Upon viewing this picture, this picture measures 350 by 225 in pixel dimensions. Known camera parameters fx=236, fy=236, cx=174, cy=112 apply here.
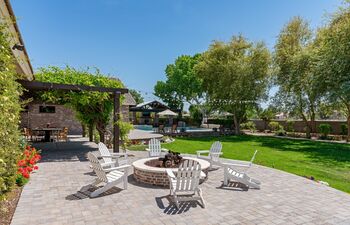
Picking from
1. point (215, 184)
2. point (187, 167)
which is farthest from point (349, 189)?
point (187, 167)

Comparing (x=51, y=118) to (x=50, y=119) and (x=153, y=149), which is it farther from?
(x=153, y=149)

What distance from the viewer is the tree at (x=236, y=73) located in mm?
22078

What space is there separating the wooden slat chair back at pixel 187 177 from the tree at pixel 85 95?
6.93 meters

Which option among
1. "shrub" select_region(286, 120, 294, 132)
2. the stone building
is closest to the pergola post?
the stone building

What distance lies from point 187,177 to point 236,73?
1870 centimetres

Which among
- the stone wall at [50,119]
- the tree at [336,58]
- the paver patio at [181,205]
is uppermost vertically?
the tree at [336,58]

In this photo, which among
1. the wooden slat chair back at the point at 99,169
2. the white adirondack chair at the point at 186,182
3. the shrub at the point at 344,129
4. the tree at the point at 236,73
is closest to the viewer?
the white adirondack chair at the point at 186,182

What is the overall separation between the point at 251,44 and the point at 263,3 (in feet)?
34.7

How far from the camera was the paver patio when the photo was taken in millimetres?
4129

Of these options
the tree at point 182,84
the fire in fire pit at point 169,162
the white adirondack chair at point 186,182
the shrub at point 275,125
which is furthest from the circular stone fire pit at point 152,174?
the tree at point 182,84

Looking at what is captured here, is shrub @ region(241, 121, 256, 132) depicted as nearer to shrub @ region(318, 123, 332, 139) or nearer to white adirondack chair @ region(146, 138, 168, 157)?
shrub @ region(318, 123, 332, 139)

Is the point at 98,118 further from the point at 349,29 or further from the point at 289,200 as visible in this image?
the point at 349,29

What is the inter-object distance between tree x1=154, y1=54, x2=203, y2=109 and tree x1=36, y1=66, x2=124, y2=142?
1116 inches

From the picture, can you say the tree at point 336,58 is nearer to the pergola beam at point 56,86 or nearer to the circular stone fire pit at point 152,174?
the circular stone fire pit at point 152,174
